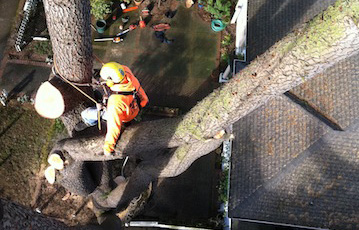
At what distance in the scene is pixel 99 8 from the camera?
1183cm

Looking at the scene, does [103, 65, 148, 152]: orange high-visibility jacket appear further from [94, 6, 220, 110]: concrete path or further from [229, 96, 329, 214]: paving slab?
[94, 6, 220, 110]: concrete path

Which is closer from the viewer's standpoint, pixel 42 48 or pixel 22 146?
pixel 22 146

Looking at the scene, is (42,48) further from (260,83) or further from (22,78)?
(260,83)

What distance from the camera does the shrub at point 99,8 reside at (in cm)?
1181

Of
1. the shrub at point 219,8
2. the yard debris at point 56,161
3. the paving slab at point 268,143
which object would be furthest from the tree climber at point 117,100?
the shrub at point 219,8

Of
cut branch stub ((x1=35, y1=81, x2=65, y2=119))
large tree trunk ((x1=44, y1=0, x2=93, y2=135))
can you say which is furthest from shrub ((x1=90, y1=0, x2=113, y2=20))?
cut branch stub ((x1=35, y1=81, x2=65, y2=119))

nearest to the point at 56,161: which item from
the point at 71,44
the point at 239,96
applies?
the point at 71,44

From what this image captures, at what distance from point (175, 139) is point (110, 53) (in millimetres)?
7799

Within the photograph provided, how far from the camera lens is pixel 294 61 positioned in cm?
335

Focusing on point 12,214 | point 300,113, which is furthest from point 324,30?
point 300,113

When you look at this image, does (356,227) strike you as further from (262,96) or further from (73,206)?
(73,206)

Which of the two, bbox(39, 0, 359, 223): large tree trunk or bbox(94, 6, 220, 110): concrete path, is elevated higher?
bbox(39, 0, 359, 223): large tree trunk

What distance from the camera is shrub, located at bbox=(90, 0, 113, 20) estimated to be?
38.8 ft

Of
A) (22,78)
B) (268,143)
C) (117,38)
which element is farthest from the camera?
(117,38)
